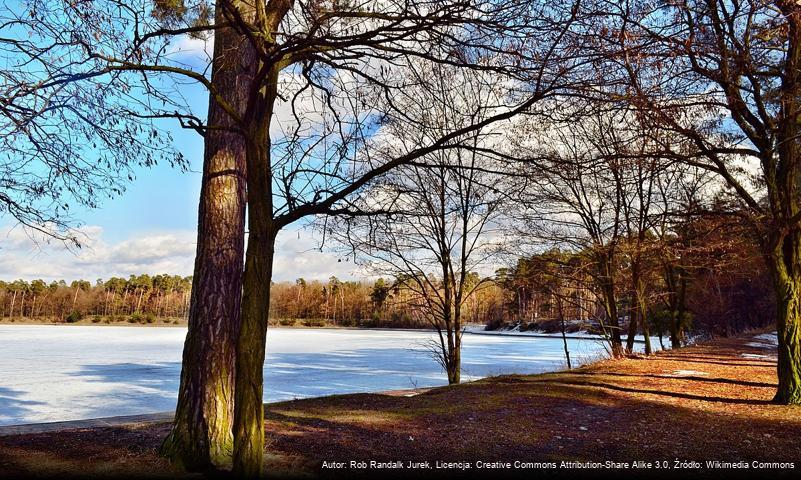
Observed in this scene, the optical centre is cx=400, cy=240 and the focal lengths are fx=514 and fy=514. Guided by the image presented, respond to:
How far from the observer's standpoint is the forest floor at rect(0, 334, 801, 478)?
419cm

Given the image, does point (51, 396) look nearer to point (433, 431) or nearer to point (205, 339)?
point (205, 339)

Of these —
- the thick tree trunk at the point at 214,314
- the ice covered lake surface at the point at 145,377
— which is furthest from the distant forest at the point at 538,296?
the thick tree trunk at the point at 214,314

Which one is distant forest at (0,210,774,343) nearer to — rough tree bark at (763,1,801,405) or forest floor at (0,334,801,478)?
rough tree bark at (763,1,801,405)

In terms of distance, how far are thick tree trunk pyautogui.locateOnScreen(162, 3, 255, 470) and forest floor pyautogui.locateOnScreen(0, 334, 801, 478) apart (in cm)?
33

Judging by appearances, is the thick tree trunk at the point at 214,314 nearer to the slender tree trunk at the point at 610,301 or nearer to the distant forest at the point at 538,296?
the distant forest at the point at 538,296

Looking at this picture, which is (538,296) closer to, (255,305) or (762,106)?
(762,106)

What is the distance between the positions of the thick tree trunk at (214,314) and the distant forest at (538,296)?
18.6 feet

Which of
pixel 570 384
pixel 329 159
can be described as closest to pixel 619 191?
pixel 570 384

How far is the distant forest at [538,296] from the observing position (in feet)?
35.1

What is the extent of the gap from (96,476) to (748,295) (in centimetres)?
3545

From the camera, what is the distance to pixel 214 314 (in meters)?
4.36

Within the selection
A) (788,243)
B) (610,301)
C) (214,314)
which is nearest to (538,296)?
(610,301)

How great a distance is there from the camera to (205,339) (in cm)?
433

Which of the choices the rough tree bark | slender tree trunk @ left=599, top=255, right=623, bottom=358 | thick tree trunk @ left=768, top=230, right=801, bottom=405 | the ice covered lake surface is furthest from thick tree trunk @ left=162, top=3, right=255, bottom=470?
slender tree trunk @ left=599, top=255, right=623, bottom=358
